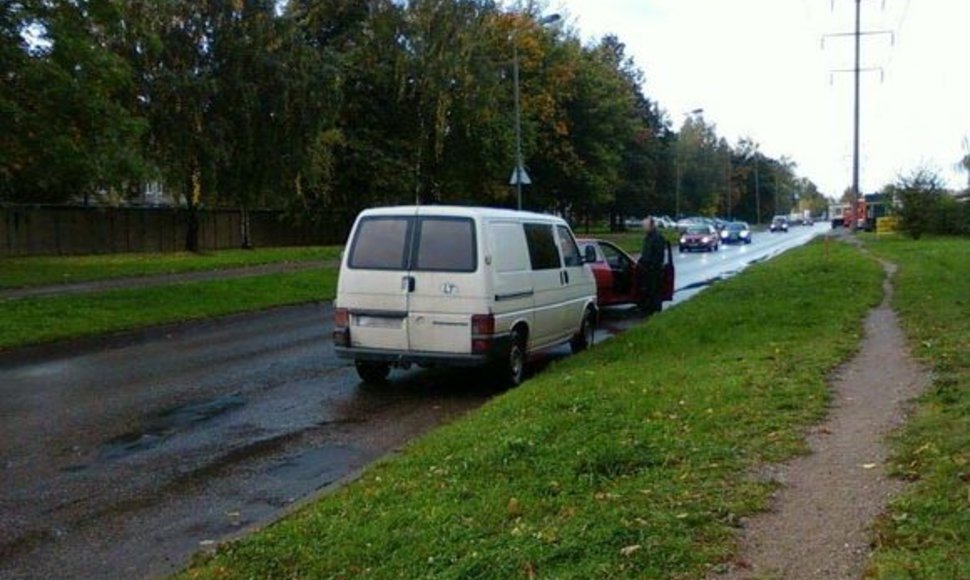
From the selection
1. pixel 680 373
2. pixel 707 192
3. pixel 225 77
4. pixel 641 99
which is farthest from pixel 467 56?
pixel 707 192

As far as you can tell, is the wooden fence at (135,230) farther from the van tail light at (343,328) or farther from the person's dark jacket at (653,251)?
the van tail light at (343,328)

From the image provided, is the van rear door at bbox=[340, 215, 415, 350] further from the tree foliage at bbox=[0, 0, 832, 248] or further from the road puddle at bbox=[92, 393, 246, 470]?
the tree foliage at bbox=[0, 0, 832, 248]

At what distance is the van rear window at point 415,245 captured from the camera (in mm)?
10195

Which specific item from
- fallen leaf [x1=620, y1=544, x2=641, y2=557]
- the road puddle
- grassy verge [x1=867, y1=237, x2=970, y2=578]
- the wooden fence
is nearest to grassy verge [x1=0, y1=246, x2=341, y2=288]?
the wooden fence

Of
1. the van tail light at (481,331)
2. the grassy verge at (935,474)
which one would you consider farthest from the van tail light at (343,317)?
the grassy verge at (935,474)

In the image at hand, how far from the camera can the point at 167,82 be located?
33.5 m

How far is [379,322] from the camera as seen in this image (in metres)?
10.3

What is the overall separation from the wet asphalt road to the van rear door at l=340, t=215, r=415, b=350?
647 millimetres

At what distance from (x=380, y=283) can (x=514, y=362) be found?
1.74m

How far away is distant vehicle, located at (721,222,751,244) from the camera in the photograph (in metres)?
65.2

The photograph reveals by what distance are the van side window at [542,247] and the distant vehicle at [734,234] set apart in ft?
180

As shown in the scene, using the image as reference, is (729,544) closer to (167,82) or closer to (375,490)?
(375,490)

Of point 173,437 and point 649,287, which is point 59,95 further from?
point 173,437

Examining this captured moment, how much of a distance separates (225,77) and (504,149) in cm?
1562
